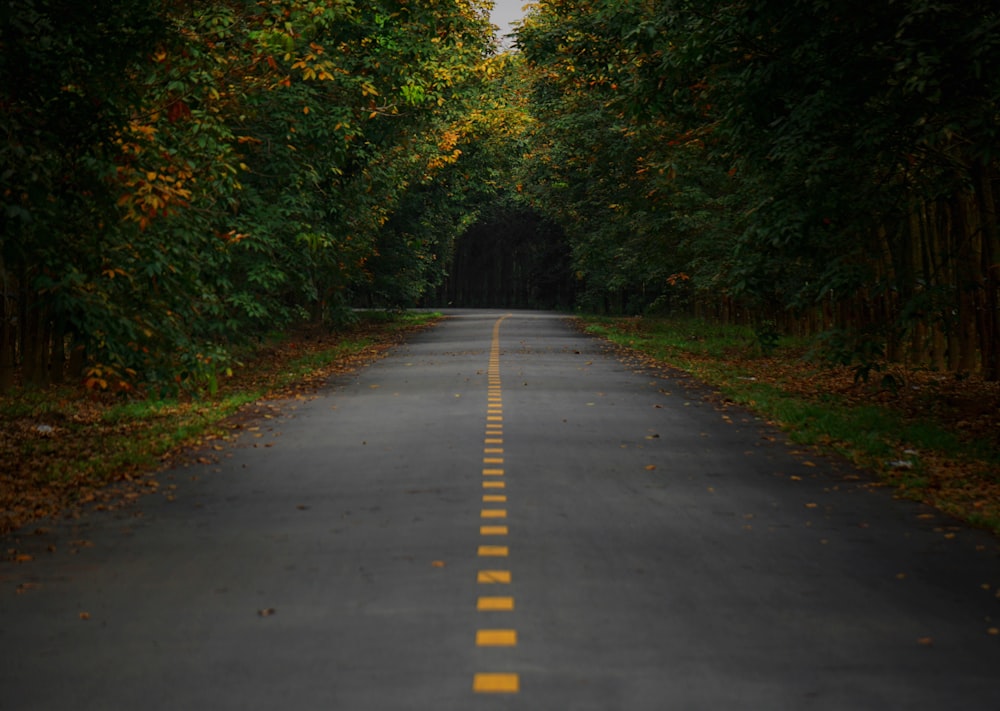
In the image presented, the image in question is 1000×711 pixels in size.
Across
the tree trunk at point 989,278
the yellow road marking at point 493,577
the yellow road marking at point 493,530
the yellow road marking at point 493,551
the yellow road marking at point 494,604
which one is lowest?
the yellow road marking at point 493,530

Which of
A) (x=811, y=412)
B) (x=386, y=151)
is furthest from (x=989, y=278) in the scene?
(x=386, y=151)

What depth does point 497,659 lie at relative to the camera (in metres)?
6.32

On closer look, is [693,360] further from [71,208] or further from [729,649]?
[729,649]

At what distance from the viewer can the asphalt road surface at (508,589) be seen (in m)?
5.96

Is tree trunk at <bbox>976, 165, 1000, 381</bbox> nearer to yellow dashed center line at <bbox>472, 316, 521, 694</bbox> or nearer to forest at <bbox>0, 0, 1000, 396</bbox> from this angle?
forest at <bbox>0, 0, 1000, 396</bbox>

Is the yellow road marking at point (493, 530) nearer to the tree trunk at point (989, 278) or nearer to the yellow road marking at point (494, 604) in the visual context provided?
the yellow road marking at point (494, 604)

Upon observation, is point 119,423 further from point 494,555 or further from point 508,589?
point 508,589

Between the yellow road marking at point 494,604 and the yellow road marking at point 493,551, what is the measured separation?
1.24 metres

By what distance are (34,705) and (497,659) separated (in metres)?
2.03

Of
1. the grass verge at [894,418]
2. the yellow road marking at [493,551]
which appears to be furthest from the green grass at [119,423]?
the grass verge at [894,418]

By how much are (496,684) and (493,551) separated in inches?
120

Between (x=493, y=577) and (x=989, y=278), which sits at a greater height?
(x=989, y=278)

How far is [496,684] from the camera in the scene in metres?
5.91

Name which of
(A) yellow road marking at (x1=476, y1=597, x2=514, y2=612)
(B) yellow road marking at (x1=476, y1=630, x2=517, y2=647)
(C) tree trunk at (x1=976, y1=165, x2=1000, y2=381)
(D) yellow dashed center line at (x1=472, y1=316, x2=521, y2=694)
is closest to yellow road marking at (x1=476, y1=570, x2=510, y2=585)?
(D) yellow dashed center line at (x1=472, y1=316, x2=521, y2=694)
